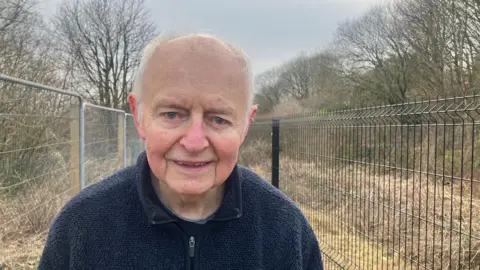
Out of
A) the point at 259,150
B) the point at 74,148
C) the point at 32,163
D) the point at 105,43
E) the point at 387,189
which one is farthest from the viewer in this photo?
the point at 105,43

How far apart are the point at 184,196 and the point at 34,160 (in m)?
3.34

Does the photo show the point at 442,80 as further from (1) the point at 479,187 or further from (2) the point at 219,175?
(2) the point at 219,175

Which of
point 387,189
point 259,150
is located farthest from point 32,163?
point 259,150

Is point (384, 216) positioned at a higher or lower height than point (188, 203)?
lower

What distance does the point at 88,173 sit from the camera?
573cm

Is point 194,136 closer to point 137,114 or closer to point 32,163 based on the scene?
point 137,114

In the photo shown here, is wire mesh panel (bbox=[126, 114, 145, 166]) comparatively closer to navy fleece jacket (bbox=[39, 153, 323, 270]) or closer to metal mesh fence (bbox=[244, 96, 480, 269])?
metal mesh fence (bbox=[244, 96, 480, 269])

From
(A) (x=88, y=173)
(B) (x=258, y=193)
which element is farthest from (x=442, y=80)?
(B) (x=258, y=193)

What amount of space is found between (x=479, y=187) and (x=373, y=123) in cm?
149

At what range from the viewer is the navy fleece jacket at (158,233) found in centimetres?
135

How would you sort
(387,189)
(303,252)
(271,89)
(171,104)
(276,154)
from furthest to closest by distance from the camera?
(271,89), (276,154), (387,189), (303,252), (171,104)

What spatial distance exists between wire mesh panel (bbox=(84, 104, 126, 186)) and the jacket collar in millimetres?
3769

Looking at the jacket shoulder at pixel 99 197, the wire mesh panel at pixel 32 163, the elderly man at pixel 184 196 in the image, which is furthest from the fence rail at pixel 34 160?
the elderly man at pixel 184 196

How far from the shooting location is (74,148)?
4.88 m
